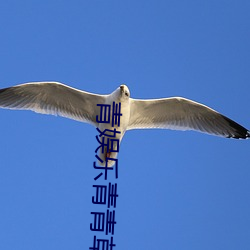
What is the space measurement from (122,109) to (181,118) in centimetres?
116

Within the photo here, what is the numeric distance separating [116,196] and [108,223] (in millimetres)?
284

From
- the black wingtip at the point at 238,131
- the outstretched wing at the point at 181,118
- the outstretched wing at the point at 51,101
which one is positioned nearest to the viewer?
the outstretched wing at the point at 51,101

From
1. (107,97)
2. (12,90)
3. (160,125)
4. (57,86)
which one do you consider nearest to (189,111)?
(160,125)

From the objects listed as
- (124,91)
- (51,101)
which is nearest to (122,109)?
(124,91)

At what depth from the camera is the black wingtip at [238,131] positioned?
24.3 ft

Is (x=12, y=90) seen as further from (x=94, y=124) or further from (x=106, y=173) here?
(x=106, y=173)

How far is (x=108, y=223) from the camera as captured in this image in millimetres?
5297

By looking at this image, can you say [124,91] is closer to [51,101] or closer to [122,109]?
[122,109]

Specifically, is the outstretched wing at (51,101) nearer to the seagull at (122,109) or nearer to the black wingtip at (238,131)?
the seagull at (122,109)

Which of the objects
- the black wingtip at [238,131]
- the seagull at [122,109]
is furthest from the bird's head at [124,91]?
the black wingtip at [238,131]

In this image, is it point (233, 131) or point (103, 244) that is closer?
point (103, 244)

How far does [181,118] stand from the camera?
7230mm

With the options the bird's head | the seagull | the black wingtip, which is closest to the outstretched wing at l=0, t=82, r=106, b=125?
the seagull

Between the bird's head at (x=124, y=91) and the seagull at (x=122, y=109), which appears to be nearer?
the bird's head at (x=124, y=91)
